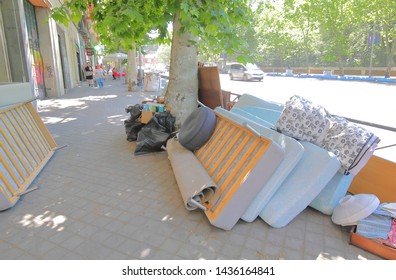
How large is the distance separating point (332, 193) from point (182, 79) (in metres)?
3.78

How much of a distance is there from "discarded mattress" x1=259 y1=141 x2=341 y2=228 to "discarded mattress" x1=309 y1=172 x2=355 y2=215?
20 cm

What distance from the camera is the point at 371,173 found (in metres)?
3.39

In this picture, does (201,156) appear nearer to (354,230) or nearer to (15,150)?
(354,230)

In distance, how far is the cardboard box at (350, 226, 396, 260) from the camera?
2488mm

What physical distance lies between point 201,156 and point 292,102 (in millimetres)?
1407

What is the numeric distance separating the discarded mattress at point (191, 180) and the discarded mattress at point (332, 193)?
1234 mm

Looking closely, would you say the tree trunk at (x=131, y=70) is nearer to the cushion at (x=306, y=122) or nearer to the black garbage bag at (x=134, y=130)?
the black garbage bag at (x=134, y=130)

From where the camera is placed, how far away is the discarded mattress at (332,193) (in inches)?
123

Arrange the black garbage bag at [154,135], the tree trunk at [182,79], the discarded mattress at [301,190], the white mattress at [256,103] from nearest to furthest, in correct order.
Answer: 1. the discarded mattress at [301,190]
2. the white mattress at [256,103]
3. the black garbage bag at [154,135]
4. the tree trunk at [182,79]

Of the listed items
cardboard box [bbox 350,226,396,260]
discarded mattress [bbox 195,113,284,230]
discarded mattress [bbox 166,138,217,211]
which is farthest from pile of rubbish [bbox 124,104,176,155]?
cardboard box [bbox 350,226,396,260]

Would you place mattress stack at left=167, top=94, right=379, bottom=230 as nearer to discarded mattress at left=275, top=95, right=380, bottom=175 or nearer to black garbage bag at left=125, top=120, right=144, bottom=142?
discarded mattress at left=275, top=95, right=380, bottom=175

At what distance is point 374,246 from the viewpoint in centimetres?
257

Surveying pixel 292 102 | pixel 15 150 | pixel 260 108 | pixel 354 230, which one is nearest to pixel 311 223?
pixel 354 230

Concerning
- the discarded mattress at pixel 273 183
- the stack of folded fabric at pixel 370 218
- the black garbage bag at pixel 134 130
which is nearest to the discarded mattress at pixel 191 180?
the discarded mattress at pixel 273 183
